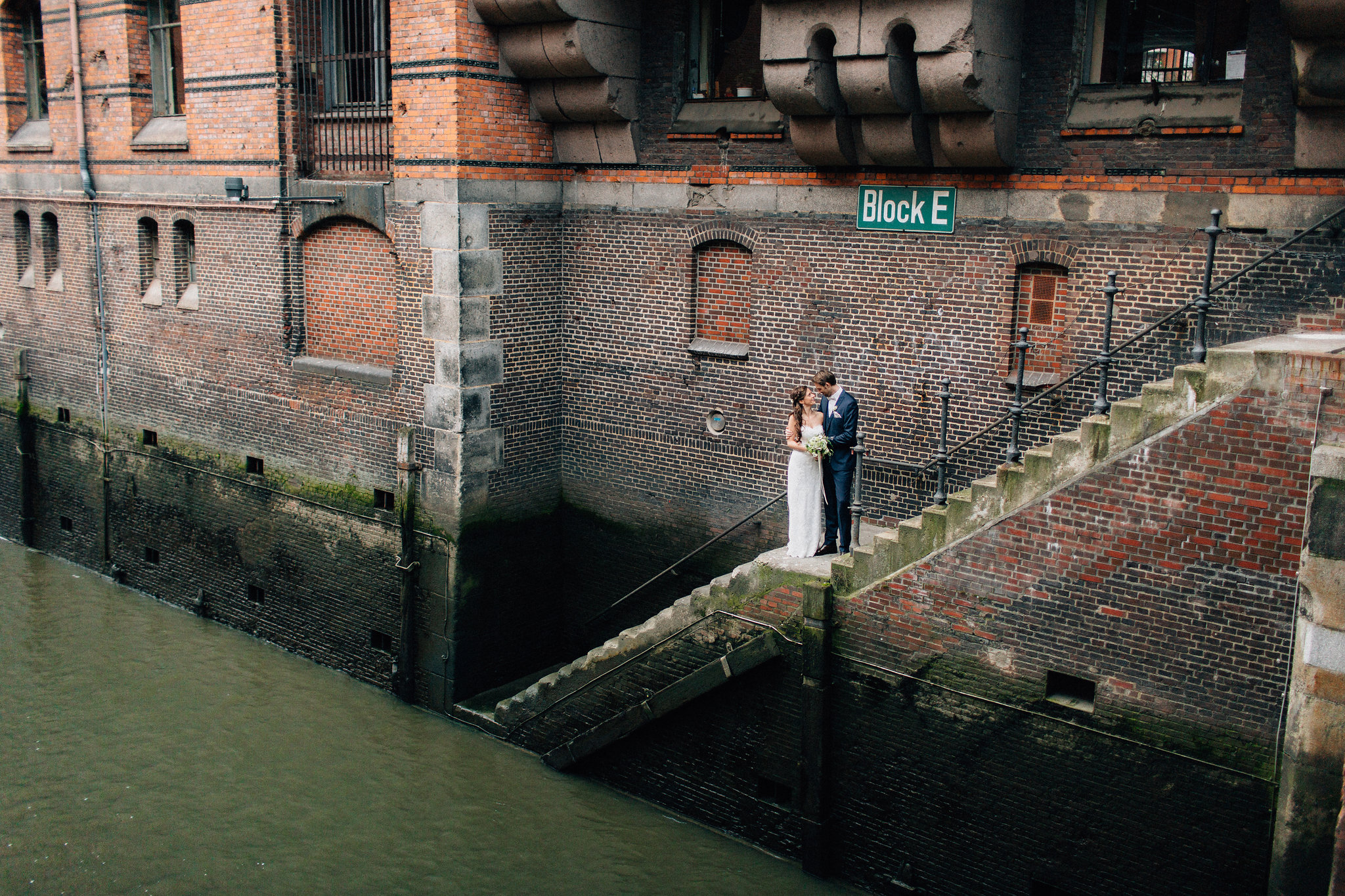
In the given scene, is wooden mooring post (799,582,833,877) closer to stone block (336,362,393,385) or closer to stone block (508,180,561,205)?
stone block (508,180,561,205)

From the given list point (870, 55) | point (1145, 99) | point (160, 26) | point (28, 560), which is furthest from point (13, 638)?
point (1145, 99)

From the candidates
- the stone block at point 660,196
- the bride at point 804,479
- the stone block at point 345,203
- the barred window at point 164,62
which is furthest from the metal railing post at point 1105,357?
the barred window at point 164,62

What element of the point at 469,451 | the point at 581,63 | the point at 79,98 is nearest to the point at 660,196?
the point at 581,63

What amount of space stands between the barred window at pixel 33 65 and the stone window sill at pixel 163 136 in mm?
3708

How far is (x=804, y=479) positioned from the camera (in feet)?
31.4

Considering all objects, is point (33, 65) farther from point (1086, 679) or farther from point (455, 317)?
point (1086, 679)

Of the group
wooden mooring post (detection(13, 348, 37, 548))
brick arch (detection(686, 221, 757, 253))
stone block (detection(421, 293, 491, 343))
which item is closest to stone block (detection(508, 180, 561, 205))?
stone block (detection(421, 293, 491, 343))

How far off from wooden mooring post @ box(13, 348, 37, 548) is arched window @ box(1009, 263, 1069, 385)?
15.4 metres

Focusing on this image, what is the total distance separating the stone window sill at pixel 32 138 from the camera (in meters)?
17.0

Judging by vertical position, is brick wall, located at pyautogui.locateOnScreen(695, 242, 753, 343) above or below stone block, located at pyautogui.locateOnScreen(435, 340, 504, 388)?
above

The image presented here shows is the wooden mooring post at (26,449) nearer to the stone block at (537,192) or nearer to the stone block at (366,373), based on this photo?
the stone block at (366,373)

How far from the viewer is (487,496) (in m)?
12.1

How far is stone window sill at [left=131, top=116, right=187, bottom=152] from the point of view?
47.8 feet

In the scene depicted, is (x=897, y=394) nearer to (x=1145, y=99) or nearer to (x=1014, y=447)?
(x=1014, y=447)
